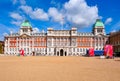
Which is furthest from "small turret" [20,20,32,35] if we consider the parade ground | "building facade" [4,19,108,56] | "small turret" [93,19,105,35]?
the parade ground

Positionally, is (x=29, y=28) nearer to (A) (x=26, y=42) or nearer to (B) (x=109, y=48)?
(A) (x=26, y=42)

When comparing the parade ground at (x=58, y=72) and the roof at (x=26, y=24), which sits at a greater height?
the roof at (x=26, y=24)

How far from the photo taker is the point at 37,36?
129 m

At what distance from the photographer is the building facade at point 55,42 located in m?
127

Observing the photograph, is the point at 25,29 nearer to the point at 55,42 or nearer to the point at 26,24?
the point at 26,24

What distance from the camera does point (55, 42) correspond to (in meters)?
129

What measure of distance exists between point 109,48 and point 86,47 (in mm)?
63255

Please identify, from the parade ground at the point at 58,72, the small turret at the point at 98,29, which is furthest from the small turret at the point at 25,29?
the parade ground at the point at 58,72

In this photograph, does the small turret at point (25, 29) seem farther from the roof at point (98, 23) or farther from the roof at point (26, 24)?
the roof at point (98, 23)

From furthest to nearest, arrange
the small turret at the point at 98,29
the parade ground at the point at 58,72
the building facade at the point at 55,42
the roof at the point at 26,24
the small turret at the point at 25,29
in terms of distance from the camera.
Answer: the roof at the point at 26,24 → the small turret at the point at 25,29 → the small turret at the point at 98,29 → the building facade at the point at 55,42 → the parade ground at the point at 58,72

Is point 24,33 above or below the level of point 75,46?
above

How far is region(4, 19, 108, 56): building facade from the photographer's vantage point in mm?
127062

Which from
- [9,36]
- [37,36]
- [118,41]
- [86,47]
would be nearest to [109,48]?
[118,41]

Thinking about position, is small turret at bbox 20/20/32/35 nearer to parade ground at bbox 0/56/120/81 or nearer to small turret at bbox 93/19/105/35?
small turret at bbox 93/19/105/35
